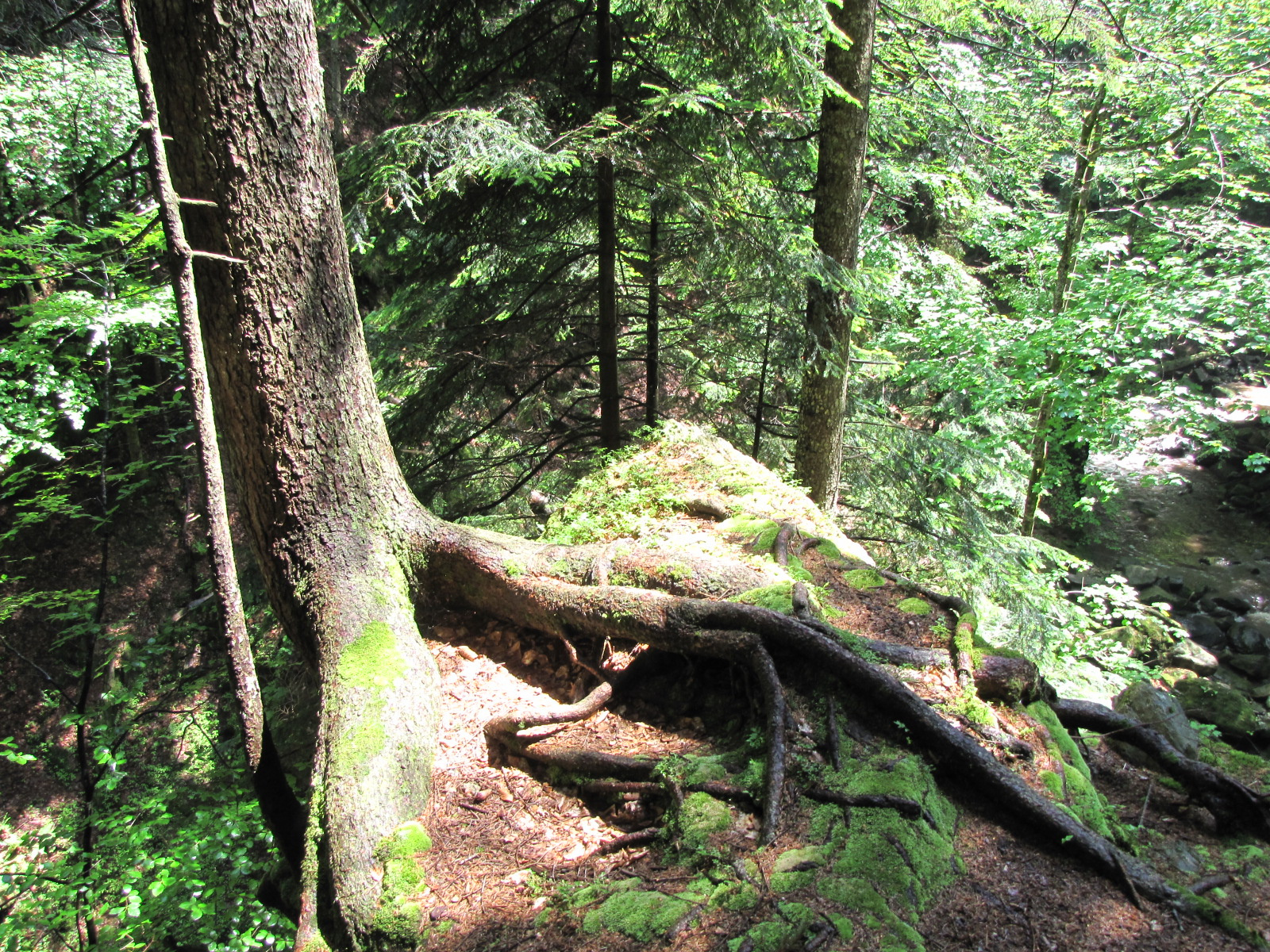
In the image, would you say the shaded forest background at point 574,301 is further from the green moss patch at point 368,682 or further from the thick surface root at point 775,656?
the thick surface root at point 775,656

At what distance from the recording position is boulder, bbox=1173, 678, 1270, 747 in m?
8.37

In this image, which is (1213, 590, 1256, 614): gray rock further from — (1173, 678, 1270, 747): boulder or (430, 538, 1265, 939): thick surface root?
(430, 538, 1265, 939): thick surface root

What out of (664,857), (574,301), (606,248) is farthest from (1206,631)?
(664,857)

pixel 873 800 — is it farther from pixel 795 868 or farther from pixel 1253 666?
pixel 1253 666

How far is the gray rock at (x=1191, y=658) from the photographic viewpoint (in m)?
13.7

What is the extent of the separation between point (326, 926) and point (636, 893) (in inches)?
58.6

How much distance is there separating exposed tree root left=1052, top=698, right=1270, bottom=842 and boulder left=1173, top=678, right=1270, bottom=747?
→ 5.44m

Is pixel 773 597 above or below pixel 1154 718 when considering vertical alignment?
above

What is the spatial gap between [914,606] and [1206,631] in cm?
1561

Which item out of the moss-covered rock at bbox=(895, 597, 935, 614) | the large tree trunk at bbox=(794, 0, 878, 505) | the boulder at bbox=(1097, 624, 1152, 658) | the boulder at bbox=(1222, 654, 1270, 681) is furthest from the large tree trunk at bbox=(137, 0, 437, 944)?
the boulder at bbox=(1222, 654, 1270, 681)

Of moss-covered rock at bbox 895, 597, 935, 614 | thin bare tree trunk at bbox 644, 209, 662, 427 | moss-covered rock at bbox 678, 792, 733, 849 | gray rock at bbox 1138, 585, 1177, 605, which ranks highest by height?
thin bare tree trunk at bbox 644, 209, 662, 427

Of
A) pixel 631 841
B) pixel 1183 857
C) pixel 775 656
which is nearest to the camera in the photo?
pixel 631 841

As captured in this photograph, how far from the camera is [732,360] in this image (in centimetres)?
990

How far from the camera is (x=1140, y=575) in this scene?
1784 cm
